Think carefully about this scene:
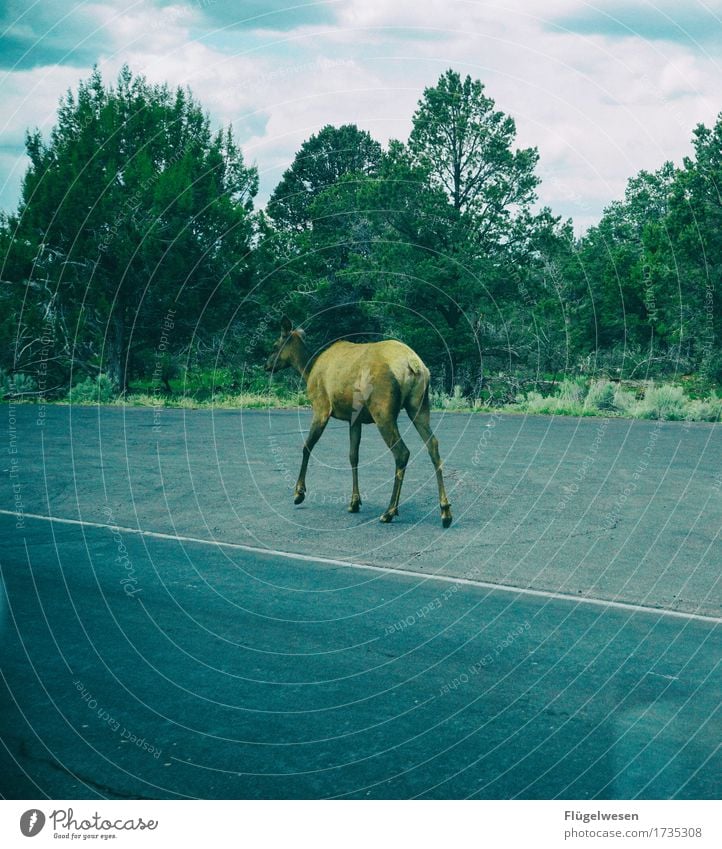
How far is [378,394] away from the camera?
966 centimetres

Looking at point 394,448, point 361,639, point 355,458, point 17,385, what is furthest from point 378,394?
point 17,385

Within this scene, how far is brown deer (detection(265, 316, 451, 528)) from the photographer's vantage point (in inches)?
378

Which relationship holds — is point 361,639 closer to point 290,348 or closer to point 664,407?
point 290,348

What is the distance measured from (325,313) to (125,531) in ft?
69.9

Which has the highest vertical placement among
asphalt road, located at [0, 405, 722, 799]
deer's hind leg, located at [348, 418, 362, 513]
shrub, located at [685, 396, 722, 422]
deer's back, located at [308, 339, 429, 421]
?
deer's back, located at [308, 339, 429, 421]

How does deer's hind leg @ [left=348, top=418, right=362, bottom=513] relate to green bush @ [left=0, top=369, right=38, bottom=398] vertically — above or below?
below

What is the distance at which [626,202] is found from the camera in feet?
134

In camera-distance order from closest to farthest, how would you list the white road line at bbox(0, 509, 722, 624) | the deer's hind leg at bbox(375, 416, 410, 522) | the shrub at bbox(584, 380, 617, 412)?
1. the white road line at bbox(0, 509, 722, 624)
2. the deer's hind leg at bbox(375, 416, 410, 522)
3. the shrub at bbox(584, 380, 617, 412)

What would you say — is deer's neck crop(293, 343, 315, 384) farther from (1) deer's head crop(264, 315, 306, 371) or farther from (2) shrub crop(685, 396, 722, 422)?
(2) shrub crop(685, 396, 722, 422)

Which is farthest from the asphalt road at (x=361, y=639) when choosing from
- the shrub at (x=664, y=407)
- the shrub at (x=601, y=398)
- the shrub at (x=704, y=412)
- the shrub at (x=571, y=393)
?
the shrub at (x=571, y=393)

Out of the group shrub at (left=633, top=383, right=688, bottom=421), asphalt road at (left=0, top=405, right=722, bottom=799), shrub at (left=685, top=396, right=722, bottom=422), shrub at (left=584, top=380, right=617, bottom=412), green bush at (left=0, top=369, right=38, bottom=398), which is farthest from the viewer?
green bush at (left=0, top=369, right=38, bottom=398)

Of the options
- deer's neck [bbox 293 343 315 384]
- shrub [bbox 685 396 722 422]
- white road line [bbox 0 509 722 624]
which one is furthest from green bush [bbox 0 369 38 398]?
deer's neck [bbox 293 343 315 384]

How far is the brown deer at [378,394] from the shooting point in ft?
31.5
